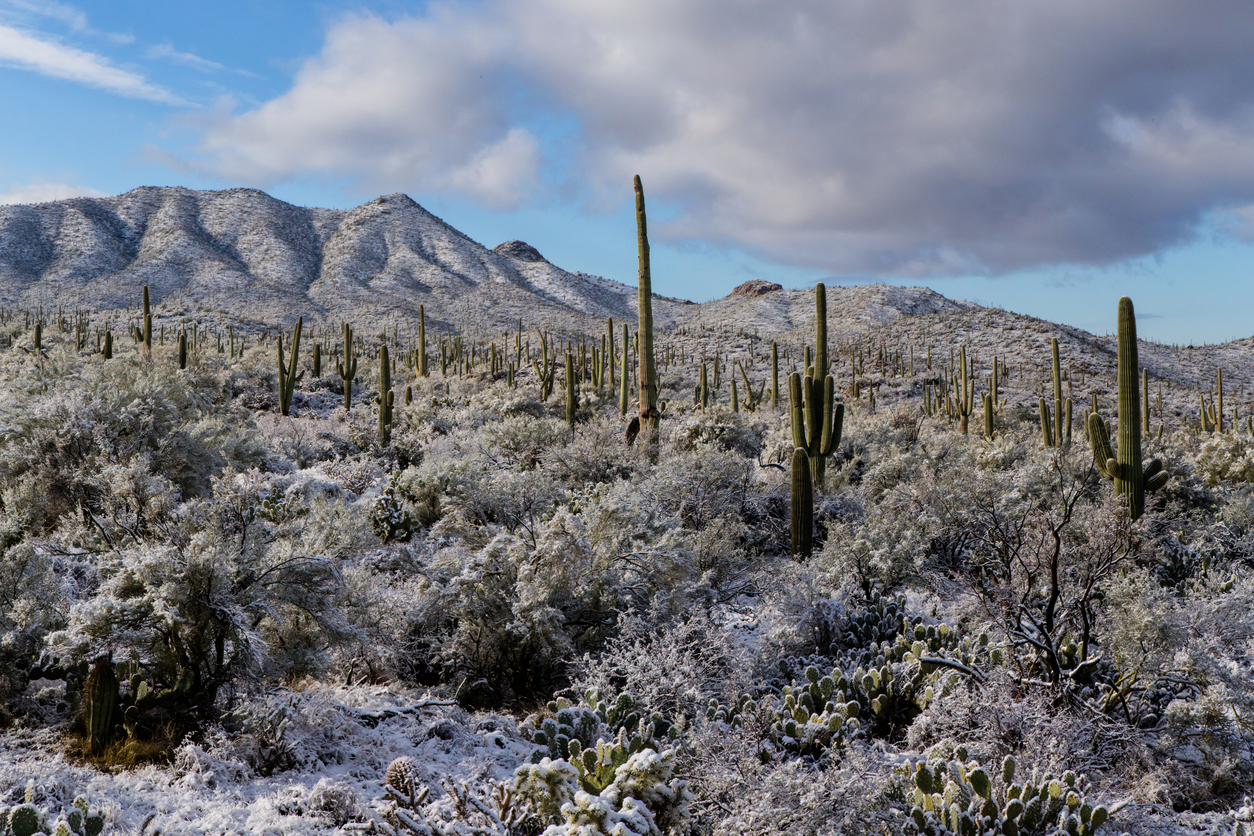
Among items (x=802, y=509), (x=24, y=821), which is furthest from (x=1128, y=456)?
(x=24, y=821)

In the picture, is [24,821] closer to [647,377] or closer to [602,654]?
[602,654]

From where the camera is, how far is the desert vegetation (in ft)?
13.5

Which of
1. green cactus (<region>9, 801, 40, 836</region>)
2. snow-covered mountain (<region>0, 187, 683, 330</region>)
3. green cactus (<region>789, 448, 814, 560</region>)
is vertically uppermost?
snow-covered mountain (<region>0, 187, 683, 330</region>)

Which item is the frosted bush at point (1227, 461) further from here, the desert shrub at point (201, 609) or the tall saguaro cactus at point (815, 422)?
the desert shrub at point (201, 609)

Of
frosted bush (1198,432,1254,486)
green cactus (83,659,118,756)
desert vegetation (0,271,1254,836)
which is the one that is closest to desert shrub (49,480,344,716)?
desert vegetation (0,271,1254,836)

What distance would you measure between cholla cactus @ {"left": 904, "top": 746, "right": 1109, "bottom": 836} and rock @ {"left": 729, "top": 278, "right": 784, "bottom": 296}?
129168mm

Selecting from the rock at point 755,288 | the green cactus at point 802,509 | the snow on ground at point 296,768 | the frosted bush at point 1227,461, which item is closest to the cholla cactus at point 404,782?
the snow on ground at point 296,768

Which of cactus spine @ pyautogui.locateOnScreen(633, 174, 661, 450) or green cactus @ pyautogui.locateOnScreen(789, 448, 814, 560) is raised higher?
cactus spine @ pyautogui.locateOnScreen(633, 174, 661, 450)

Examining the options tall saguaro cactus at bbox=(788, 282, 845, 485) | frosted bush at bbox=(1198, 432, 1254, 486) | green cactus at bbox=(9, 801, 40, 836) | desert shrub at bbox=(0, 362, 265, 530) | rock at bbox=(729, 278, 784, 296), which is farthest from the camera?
rock at bbox=(729, 278, 784, 296)

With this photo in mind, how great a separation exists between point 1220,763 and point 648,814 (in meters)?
3.98

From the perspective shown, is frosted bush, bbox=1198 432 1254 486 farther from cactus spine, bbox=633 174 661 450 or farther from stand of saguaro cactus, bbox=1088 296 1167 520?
cactus spine, bbox=633 174 661 450

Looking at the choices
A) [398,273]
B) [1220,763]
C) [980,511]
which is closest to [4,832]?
[1220,763]

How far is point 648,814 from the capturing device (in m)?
3.59

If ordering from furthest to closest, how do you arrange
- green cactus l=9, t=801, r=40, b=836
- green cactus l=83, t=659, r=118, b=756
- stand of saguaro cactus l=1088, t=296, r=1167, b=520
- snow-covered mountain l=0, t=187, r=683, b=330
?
snow-covered mountain l=0, t=187, r=683, b=330 < stand of saguaro cactus l=1088, t=296, r=1167, b=520 < green cactus l=83, t=659, r=118, b=756 < green cactus l=9, t=801, r=40, b=836
